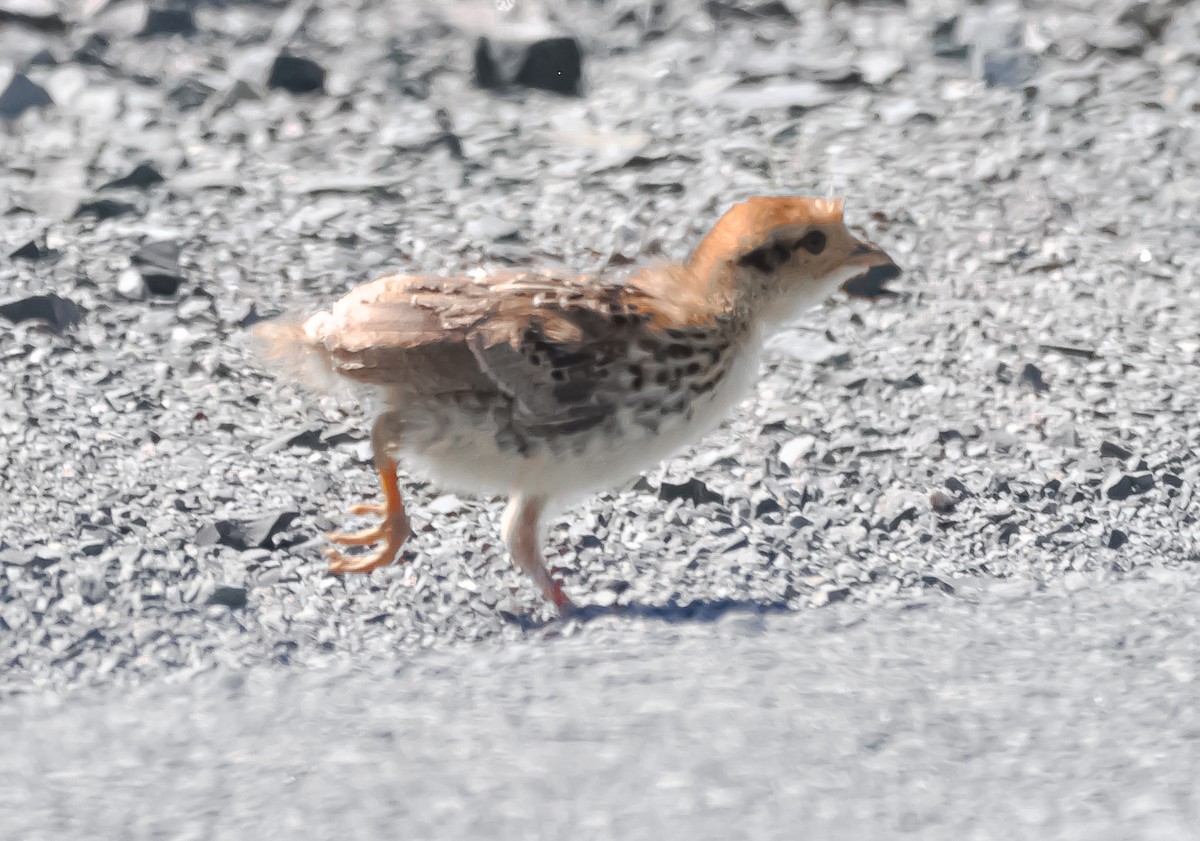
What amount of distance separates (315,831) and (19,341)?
296 centimetres

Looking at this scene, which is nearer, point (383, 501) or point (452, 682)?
point (452, 682)

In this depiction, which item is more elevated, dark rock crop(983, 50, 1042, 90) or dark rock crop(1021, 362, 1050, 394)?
dark rock crop(983, 50, 1042, 90)

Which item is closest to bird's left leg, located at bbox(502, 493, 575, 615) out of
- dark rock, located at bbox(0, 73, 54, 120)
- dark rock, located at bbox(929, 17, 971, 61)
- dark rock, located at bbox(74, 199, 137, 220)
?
dark rock, located at bbox(74, 199, 137, 220)

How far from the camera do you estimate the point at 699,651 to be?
4.50 m

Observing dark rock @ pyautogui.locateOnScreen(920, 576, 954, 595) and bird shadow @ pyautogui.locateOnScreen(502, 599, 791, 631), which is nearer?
bird shadow @ pyautogui.locateOnScreen(502, 599, 791, 631)

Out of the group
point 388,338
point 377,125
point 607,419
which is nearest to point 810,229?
point 607,419

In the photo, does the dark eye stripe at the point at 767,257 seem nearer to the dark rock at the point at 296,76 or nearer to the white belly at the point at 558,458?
the white belly at the point at 558,458

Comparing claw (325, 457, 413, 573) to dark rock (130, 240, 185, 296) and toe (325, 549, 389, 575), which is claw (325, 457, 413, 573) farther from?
Answer: dark rock (130, 240, 185, 296)

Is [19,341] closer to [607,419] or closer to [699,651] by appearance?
[607,419]

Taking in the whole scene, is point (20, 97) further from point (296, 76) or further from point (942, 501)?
Answer: point (942, 501)

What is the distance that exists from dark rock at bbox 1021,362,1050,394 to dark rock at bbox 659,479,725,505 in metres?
1.25

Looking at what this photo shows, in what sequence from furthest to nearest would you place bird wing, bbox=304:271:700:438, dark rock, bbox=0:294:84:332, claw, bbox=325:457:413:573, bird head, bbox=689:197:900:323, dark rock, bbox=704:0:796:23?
dark rock, bbox=704:0:796:23
dark rock, bbox=0:294:84:332
bird head, bbox=689:197:900:323
claw, bbox=325:457:413:573
bird wing, bbox=304:271:700:438

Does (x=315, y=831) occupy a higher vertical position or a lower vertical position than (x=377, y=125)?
lower

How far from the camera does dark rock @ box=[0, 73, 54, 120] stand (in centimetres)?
770
